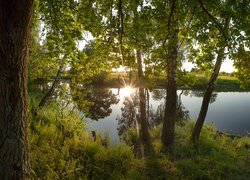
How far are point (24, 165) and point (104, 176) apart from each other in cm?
389

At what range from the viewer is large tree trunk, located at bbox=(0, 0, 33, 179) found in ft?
12.9

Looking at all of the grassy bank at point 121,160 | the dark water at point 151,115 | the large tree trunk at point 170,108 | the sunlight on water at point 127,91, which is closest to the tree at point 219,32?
the sunlight on water at point 127,91

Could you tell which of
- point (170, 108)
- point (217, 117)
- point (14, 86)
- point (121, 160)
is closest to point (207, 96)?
point (170, 108)

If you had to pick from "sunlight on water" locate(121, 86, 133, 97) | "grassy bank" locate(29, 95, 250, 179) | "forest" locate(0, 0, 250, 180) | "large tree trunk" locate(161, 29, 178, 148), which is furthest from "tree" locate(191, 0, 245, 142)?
"large tree trunk" locate(161, 29, 178, 148)

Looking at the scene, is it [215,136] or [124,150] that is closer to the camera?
[124,150]

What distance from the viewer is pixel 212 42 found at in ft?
21.4

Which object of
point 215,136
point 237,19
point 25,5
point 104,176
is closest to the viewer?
point 25,5

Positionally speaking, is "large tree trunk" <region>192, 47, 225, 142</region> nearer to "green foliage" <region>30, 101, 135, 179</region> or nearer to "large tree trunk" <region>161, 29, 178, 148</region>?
"large tree trunk" <region>161, 29, 178, 148</region>

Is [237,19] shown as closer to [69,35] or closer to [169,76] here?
[69,35]

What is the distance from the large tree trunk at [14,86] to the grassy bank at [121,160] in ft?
9.77

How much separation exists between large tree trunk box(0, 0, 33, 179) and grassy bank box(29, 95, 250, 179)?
2978mm

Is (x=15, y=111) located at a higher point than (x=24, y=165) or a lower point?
higher

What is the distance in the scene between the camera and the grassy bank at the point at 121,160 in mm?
7957

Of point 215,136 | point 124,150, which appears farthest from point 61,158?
point 215,136
